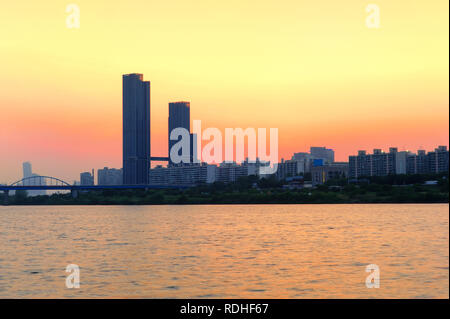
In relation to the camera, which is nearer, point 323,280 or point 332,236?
point 323,280

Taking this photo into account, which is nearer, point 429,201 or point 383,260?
point 383,260

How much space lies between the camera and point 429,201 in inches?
6688

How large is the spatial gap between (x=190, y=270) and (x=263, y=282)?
6.00 m

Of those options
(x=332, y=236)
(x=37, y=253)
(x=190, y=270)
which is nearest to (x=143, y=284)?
(x=190, y=270)

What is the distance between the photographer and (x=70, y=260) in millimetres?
37281

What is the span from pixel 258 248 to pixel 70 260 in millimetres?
14124
